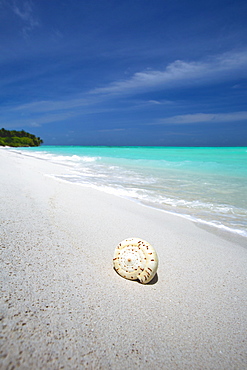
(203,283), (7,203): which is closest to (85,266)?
(203,283)

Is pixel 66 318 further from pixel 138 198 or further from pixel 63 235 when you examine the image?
pixel 138 198

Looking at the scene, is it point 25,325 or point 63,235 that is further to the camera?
point 63,235

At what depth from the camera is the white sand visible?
1.17 m

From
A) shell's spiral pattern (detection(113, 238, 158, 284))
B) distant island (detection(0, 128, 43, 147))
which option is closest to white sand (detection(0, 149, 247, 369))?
shell's spiral pattern (detection(113, 238, 158, 284))

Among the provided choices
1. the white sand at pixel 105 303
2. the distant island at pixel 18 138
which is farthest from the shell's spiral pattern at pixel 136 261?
the distant island at pixel 18 138

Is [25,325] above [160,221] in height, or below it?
above

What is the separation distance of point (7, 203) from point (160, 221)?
267 cm

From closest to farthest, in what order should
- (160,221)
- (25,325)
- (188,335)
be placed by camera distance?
(25,325) < (188,335) < (160,221)

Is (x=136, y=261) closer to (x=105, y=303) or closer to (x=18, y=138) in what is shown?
(x=105, y=303)

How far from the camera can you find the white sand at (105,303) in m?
1.17

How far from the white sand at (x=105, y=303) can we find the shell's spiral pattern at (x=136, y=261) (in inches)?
3.0

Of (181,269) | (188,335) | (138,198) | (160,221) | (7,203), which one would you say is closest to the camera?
Result: (188,335)

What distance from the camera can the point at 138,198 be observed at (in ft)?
19.4

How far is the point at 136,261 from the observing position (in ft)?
6.44
